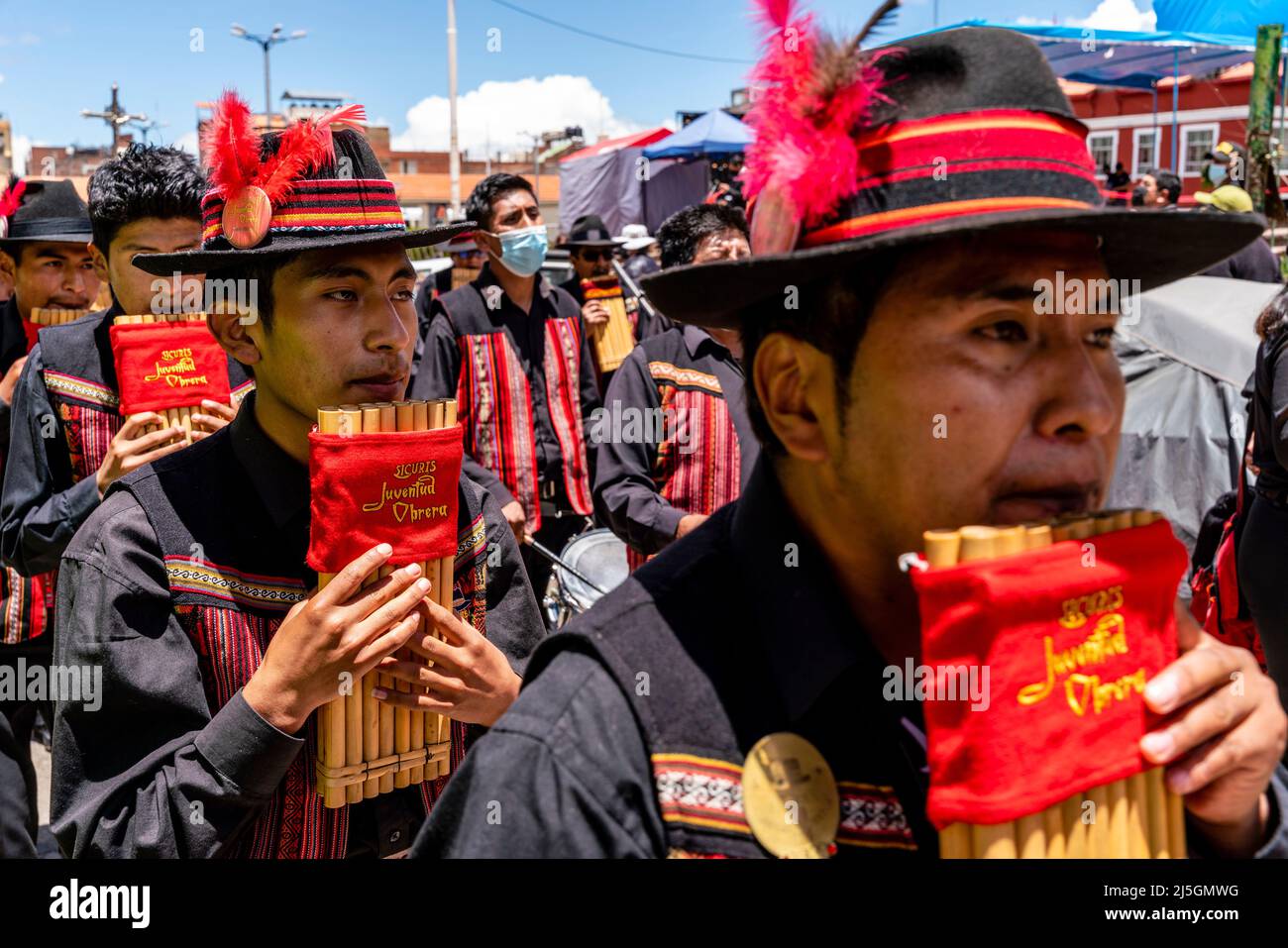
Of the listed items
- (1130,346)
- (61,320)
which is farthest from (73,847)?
(1130,346)

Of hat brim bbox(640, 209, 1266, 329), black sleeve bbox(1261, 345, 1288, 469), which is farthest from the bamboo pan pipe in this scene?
black sleeve bbox(1261, 345, 1288, 469)

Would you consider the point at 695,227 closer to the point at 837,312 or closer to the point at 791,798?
the point at 837,312

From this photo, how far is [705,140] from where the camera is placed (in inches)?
734

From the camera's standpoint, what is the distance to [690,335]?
4.65m

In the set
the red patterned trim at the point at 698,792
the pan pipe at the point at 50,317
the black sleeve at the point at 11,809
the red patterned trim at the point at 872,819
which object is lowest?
the black sleeve at the point at 11,809

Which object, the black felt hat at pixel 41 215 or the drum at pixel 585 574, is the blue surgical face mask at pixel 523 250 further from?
the black felt hat at pixel 41 215

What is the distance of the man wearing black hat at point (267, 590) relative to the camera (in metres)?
2.03

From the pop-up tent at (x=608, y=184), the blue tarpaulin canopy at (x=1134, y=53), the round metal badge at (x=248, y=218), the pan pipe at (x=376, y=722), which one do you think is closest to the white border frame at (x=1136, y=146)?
the pop-up tent at (x=608, y=184)

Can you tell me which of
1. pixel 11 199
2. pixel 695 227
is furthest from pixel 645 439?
pixel 11 199

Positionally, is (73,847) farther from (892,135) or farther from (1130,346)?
(1130,346)

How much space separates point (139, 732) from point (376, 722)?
44cm

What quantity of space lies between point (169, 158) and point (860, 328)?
323 centimetres

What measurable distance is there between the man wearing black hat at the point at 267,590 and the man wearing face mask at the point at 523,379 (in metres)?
2.88

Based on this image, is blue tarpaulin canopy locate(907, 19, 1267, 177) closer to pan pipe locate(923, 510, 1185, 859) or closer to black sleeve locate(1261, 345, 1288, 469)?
black sleeve locate(1261, 345, 1288, 469)
